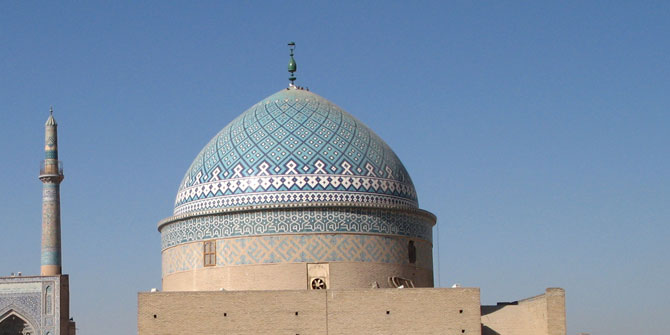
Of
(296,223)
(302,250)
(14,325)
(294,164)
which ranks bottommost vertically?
(14,325)

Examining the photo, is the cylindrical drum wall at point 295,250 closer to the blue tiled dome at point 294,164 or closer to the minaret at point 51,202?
the blue tiled dome at point 294,164

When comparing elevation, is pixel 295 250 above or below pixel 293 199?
below

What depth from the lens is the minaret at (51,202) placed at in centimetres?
2098

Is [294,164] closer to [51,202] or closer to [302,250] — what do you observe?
[302,250]

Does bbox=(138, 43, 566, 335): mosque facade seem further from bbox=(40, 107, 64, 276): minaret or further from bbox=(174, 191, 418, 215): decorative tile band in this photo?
bbox=(40, 107, 64, 276): minaret

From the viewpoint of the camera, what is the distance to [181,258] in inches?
761

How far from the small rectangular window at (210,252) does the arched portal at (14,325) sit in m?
3.53

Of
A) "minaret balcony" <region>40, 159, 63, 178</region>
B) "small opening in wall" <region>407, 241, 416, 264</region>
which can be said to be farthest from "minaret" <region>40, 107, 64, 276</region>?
"small opening in wall" <region>407, 241, 416, 264</region>

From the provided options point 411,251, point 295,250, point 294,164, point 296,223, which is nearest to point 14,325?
point 295,250

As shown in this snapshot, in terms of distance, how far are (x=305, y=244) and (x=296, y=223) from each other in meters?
0.36

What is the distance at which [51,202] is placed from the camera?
2123 centimetres

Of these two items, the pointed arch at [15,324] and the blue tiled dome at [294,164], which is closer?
the blue tiled dome at [294,164]

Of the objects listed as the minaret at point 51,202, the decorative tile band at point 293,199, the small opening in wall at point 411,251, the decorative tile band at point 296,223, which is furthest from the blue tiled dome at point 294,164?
the minaret at point 51,202

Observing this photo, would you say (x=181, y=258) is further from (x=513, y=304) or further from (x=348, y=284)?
(x=513, y=304)
